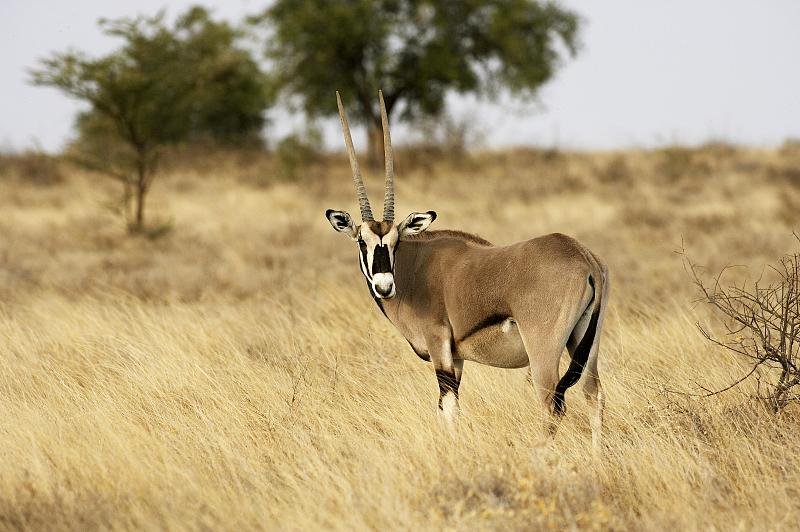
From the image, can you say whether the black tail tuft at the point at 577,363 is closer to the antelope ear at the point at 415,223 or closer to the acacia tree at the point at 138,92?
the antelope ear at the point at 415,223

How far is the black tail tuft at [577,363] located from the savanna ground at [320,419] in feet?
0.87

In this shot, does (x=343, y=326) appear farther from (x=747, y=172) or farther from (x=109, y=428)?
(x=747, y=172)

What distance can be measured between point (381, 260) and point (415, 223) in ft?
2.02

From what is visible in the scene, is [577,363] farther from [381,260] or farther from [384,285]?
[381,260]

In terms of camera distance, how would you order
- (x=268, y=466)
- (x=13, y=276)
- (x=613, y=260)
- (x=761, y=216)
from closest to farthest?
(x=268, y=466) → (x=13, y=276) → (x=613, y=260) → (x=761, y=216)

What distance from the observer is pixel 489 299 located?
5.81 meters

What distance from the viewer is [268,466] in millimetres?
5492

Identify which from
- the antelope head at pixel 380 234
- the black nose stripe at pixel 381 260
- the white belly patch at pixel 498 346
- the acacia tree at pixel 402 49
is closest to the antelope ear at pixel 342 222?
the antelope head at pixel 380 234

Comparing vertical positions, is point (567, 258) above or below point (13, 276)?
above

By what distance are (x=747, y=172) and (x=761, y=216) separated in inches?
302

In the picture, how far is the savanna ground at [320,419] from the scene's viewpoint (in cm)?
471

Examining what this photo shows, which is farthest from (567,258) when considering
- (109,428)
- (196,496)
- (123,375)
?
(123,375)

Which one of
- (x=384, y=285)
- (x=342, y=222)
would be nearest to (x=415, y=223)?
(x=342, y=222)

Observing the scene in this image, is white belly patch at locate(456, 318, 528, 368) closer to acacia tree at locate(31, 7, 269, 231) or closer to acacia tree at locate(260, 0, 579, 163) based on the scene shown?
acacia tree at locate(31, 7, 269, 231)
